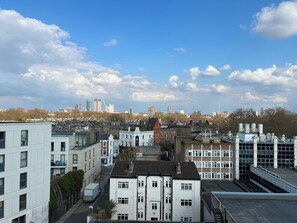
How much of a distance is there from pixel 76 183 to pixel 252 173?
25.2 meters

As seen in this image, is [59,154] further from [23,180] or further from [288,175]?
[288,175]

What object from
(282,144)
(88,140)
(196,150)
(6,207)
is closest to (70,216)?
(6,207)

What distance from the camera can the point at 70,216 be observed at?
117 ft

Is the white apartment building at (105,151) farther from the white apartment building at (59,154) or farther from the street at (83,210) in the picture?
the white apartment building at (59,154)

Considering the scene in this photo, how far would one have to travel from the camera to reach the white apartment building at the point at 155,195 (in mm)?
33250

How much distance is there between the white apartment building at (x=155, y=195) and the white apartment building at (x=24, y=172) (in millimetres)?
7078

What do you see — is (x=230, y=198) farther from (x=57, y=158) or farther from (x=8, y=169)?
(x=57, y=158)

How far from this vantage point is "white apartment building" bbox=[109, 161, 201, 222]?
33250 millimetres

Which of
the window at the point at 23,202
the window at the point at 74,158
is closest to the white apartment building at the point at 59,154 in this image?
the window at the point at 74,158

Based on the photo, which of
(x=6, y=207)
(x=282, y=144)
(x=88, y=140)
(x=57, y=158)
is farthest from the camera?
(x=88, y=140)

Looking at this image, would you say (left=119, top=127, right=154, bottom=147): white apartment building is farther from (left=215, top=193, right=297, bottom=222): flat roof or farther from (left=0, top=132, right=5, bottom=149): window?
(left=215, top=193, right=297, bottom=222): flat roof

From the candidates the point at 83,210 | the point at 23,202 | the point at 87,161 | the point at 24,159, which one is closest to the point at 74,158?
the point at 87,161

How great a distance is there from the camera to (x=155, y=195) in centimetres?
3353

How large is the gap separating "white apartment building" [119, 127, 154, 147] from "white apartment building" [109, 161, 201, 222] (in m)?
60.6
